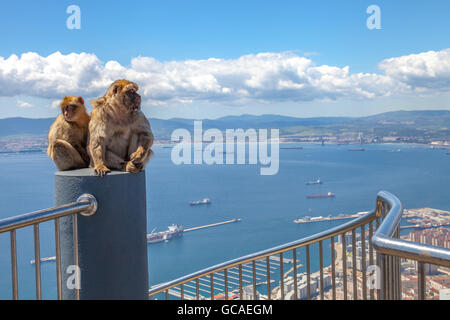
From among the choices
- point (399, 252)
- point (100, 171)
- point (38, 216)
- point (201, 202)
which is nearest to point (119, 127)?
point (100, 171)

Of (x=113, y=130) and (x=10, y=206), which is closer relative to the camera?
(x=113, y=130)

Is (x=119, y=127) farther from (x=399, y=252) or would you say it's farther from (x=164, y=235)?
(x=164, y=235)

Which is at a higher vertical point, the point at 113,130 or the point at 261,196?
the point at 113,130

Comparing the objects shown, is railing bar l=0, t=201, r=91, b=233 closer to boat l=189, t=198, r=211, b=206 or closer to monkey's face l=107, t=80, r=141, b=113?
monkey's face l=107, t=80, r=141, b=113

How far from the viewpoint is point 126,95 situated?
87.5 inches

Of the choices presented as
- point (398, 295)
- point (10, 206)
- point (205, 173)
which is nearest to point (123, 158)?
point (398, 295)

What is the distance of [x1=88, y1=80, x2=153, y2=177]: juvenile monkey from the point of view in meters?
2.15

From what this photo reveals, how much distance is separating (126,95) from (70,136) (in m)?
0.42

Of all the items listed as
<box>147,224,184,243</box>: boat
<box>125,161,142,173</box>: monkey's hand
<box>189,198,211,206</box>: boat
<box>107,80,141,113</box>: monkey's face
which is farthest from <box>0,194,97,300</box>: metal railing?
<box>189,198,211,206</box>: boat

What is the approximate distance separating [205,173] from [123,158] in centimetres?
3767

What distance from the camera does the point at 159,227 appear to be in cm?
1922

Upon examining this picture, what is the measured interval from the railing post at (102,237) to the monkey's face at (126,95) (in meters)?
0.58
